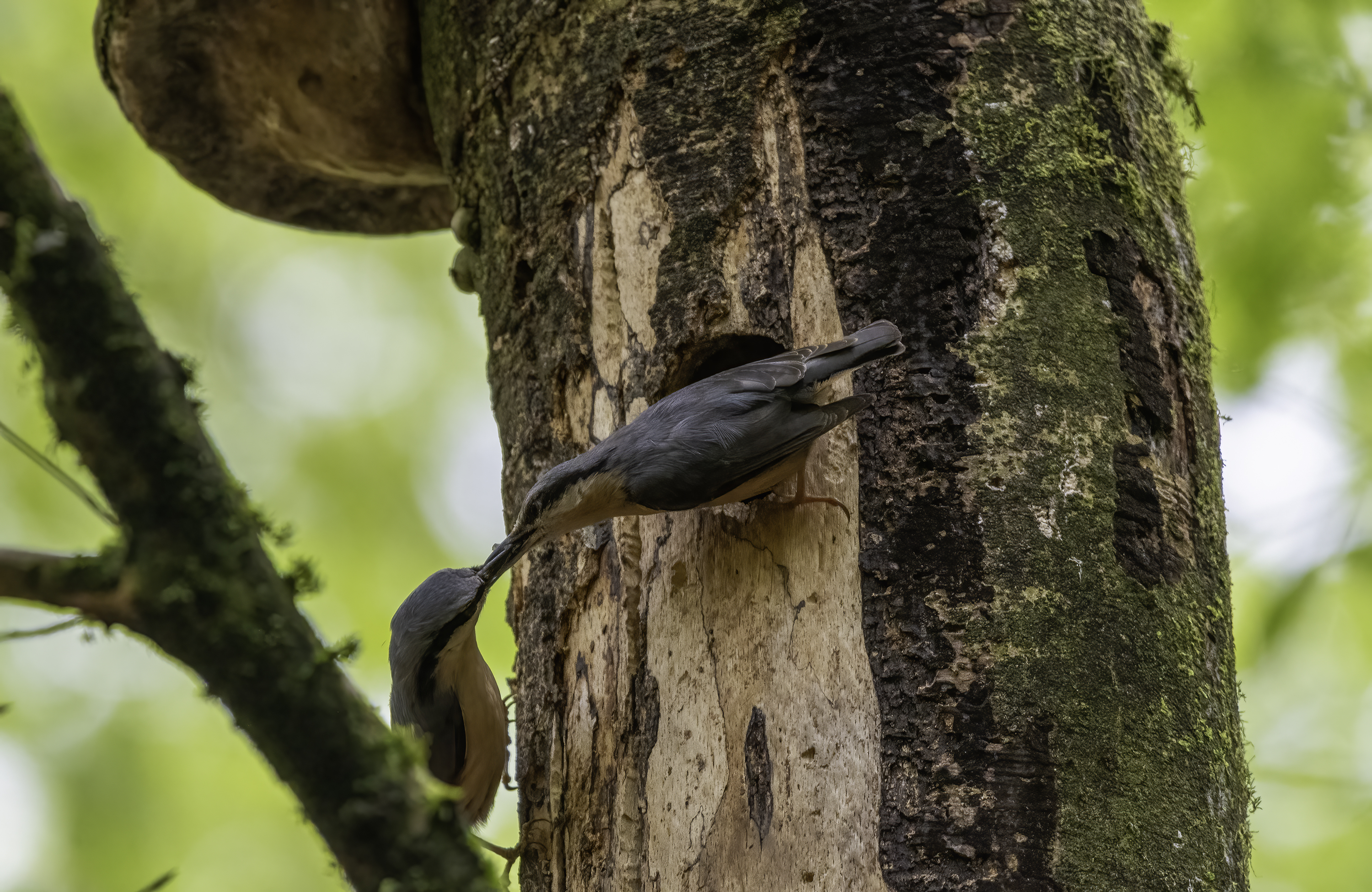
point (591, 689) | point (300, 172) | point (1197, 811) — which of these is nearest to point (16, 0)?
point (300, 172)

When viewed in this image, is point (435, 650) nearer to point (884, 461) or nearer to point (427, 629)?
point (427, 629)

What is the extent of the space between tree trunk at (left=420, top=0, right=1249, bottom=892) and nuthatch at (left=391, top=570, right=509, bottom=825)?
200mm

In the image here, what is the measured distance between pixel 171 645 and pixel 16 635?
6.2 inches

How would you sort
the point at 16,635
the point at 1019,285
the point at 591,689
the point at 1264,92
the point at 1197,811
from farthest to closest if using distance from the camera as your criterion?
the point at 1264,92
the point at 591,689
the point at 1019,285
the point at 1197,811
the point at 16,635

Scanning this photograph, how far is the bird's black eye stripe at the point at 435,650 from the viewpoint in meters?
2.98

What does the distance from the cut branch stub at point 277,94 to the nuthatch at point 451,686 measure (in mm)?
1514

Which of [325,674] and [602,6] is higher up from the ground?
[602,6]

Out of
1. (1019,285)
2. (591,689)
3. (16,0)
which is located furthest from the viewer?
(16,0)

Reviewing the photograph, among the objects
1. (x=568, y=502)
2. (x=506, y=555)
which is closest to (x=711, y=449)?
(x=568, y=502)

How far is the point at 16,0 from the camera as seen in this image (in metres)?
5.77

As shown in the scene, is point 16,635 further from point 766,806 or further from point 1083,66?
point 1083,66

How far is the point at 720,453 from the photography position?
2.42 meters

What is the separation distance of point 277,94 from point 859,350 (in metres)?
2.26

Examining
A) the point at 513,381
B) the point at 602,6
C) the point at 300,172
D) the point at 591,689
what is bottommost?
the point at 591,689
